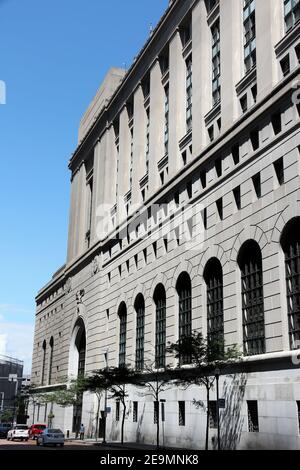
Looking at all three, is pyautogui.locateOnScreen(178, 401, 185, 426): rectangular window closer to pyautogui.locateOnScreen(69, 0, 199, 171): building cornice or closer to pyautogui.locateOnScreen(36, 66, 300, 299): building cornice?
pyautogui.locateOnScreen(36, 66, 300, 299): building cornice

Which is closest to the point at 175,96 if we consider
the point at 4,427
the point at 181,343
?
the point at 181,343

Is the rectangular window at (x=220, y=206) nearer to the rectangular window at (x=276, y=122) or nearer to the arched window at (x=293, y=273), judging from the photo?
the rectangular window at (x=276, y=122)

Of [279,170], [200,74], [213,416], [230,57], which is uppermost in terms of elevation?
[200,74]

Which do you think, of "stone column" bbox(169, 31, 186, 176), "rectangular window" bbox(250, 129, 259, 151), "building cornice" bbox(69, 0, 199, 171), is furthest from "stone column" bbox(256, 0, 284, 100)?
"building cornice" bbox(69, 0, 199, 171)

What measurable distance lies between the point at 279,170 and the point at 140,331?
87.0 ft

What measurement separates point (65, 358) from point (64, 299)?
10.5 m

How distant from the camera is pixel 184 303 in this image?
4759 cm

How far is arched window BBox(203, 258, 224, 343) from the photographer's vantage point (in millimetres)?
41125

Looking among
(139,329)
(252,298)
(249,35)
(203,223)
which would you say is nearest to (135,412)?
(139,329)

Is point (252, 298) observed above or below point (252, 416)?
above

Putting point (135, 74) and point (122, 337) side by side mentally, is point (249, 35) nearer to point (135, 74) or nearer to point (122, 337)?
point (135, 74)

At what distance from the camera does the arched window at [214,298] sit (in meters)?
41.1

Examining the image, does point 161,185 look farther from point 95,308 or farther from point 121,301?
point 95,308

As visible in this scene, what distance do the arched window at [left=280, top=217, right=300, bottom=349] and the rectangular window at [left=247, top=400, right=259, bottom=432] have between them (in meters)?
5.00
